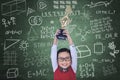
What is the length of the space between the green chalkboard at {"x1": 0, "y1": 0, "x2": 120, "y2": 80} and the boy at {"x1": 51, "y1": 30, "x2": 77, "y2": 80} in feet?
0.30

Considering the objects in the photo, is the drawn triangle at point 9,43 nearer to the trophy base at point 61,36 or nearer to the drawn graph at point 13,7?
the drawn graph at point 13,7

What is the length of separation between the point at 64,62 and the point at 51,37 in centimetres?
43

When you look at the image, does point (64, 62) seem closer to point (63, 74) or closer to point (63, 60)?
point (63, 60)

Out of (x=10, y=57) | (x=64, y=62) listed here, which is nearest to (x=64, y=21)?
(x=64, y=62)

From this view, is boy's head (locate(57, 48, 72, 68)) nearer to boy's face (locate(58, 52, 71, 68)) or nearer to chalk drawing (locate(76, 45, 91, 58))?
boy's face (locate(58, 52, 71, 68))

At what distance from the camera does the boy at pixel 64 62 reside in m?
4.17

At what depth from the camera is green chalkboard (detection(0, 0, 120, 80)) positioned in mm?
4195

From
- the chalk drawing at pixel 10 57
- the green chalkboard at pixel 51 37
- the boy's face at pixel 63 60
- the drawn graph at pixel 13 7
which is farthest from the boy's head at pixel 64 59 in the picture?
the drawn graph at pixel 13 7

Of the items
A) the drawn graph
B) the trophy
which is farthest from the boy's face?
the drawn graph

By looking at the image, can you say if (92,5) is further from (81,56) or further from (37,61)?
(37,61)

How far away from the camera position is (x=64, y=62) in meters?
4.17

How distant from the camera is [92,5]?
437 centimetres

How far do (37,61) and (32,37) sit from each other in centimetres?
37

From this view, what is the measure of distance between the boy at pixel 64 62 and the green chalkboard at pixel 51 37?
0.09 m
